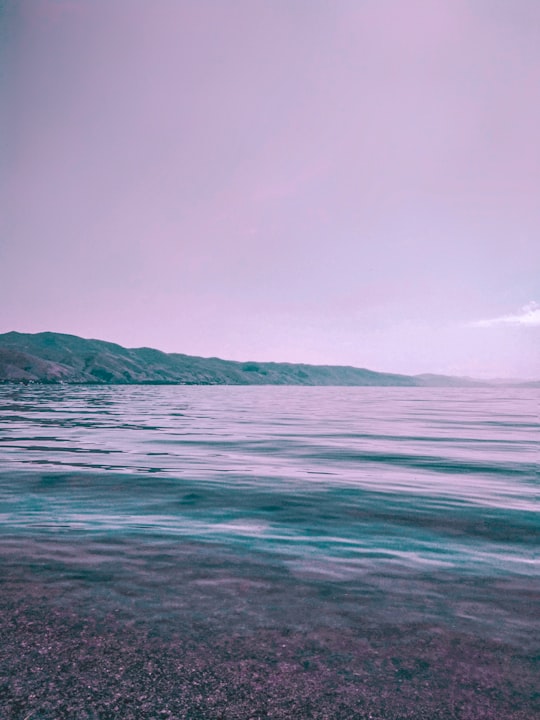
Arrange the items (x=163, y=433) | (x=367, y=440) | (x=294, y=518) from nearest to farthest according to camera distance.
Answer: (x=294, y=518)
(x=367, y=440)
(x=163, y=433)

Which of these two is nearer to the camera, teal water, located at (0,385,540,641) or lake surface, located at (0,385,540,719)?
lake surface, located at (0,385,540,719)

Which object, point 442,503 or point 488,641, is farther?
point 442,503

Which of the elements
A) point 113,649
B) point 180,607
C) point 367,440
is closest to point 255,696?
point 113,649

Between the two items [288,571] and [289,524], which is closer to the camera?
[288,571]

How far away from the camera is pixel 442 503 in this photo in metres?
9.77

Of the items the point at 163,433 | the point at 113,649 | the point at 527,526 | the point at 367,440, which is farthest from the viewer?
the point at 163,433

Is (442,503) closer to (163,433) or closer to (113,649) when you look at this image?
(113,649)

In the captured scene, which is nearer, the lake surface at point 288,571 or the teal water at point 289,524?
the lake surface at point 288,571

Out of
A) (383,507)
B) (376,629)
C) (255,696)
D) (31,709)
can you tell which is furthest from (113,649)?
(383,507)

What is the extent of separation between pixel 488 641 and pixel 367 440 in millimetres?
17085

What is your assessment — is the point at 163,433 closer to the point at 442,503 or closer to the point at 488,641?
the point at 442,503

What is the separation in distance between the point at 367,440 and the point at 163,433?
9.62 metres

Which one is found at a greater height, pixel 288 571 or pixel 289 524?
pixel 288 571

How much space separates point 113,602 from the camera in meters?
4.89
